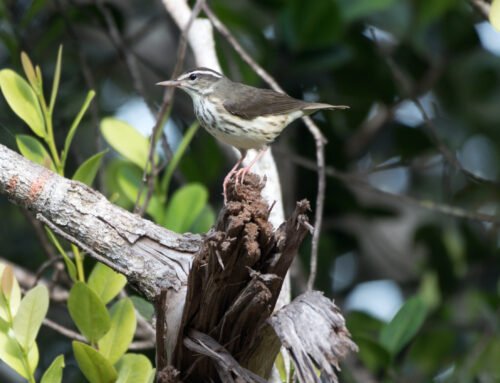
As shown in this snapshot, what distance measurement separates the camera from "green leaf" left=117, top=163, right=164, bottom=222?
3.89 meters

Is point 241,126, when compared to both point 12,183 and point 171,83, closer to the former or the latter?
point 171,83

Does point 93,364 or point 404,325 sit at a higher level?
point 404,325

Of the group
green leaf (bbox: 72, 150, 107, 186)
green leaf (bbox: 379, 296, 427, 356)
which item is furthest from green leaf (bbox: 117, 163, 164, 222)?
green leaf (bbox: 379, 296, 427, 356)

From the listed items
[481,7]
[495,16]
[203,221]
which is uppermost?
[481,7]

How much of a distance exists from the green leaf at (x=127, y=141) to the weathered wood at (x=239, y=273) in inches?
57.3

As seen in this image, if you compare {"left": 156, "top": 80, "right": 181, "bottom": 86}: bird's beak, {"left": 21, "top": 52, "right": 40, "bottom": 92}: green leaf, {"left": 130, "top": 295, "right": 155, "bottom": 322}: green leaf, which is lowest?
{"left": 130, "top": 295, "right": 155, "bottom": 322}: green leaf

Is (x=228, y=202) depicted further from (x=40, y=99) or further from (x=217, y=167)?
(x=217, y=167)

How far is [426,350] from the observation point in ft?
15.9

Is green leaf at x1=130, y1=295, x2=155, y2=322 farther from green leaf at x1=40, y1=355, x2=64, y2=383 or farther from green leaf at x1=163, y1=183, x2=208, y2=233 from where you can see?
green leaf at x1=40, y1=355, x2=64, y2=383

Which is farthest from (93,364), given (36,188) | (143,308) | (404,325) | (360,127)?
(360,127)

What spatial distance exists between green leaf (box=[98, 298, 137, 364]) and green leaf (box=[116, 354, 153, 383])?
42 millimetres

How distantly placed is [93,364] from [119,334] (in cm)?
19

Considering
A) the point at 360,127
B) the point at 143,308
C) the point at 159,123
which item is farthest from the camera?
the point at 360,127

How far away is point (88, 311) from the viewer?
293 centimetres
